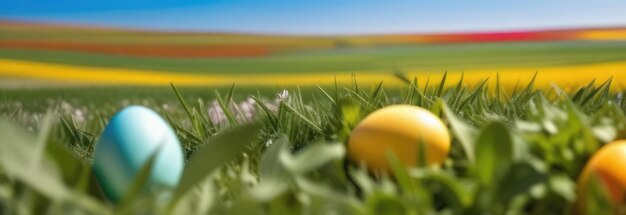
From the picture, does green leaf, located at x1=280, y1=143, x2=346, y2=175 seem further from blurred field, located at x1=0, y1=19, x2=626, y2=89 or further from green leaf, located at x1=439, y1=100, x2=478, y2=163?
blurred field, located at x1=0, y1=19, x2=626, y2=89

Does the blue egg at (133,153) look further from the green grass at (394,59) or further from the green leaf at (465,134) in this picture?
the green grass at (394,59)

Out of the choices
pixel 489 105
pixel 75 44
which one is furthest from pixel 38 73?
pixel 489 105

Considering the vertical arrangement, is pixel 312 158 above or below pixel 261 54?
above

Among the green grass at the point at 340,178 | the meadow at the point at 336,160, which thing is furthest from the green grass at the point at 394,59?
the green grass at the point at 340,178

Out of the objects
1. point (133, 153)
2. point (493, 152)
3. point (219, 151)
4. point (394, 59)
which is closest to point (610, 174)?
point (493, 152)

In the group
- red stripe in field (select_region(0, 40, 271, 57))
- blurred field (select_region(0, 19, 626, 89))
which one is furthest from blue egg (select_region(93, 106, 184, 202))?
red stripe in field (select_region(0, 40, 271, 57))

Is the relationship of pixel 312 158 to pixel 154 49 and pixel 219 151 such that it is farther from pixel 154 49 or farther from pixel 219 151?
pixel 154 49
